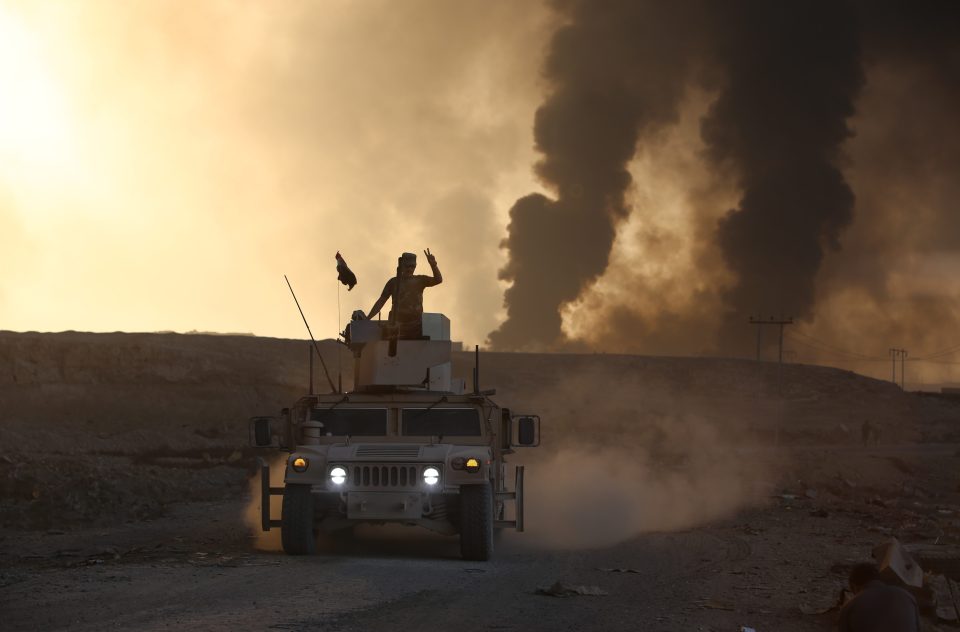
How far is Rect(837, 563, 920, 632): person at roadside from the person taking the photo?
673cm

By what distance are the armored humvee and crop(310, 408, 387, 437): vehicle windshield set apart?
0.01m

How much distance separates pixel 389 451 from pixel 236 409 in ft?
166

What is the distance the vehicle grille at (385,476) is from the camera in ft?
46.0

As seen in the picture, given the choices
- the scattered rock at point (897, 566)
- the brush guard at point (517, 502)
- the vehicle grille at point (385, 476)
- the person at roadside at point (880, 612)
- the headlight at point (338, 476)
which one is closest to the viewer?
the person at roadside at point (880, 612)

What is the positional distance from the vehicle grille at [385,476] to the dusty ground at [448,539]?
942 mm

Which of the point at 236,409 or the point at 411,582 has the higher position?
the point at 236,409

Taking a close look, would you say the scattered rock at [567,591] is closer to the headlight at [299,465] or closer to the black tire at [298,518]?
the black tire at [298,518]

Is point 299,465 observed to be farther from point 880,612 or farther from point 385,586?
point 880,612

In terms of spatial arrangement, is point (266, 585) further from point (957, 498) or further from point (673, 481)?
point (957, 498)

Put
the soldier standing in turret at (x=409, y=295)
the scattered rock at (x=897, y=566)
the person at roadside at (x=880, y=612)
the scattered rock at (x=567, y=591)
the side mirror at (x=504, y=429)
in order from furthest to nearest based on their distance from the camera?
1. the soldier standing in turret at (x=409, y=295)
2. the side mirror at (x=504, y=429)
3. the scattered rock at (x=567, y=591)
4. the scattered rock at (x=897, y=566)
5. the person at roadside at (x=880, y=612)

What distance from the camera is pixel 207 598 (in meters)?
11.2

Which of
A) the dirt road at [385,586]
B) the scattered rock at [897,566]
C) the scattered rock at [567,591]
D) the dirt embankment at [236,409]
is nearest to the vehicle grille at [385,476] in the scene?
the dirt road at [385,586]

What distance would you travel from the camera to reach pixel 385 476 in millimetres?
14078

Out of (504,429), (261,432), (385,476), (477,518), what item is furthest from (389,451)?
(504,429)
